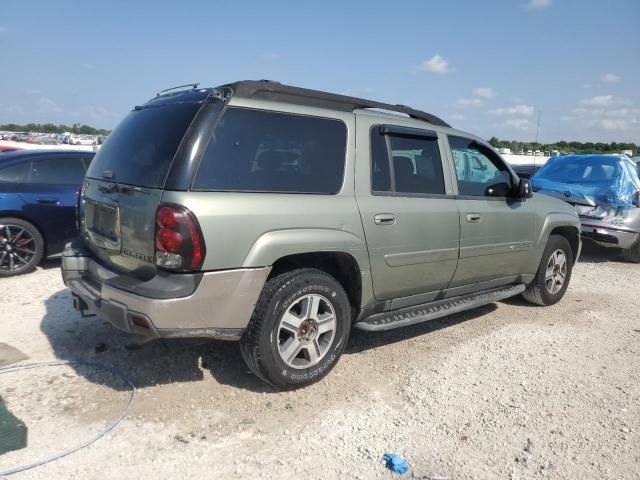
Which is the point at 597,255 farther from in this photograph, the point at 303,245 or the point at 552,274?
the point at 303,245

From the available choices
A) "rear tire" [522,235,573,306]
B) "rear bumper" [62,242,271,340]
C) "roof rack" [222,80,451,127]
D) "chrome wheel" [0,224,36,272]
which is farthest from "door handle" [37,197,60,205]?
"rear tire" [522,235,573,306]

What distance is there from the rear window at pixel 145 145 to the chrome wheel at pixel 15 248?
306 cm

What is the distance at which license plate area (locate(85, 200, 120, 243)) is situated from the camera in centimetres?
315

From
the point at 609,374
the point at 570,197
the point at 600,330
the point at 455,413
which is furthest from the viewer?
the point at 570,197

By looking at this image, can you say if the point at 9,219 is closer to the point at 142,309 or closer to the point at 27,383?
the point at 27,383

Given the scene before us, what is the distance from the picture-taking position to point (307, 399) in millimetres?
3268

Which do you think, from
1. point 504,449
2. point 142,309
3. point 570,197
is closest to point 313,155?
point 142,309

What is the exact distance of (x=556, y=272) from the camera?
18.1 ft

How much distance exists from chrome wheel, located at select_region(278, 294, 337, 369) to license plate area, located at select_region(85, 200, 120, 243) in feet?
3.99

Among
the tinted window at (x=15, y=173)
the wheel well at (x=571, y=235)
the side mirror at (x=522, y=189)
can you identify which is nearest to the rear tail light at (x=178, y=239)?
the side mirror at (x=522, y=189)

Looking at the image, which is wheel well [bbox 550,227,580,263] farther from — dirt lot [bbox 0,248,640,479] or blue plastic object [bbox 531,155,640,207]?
blue plastic object [bbox 531,155,640,207]

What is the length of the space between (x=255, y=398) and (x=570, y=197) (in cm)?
682

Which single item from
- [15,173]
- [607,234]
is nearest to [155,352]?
[15,173]

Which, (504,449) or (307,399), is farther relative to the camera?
(307,399)
